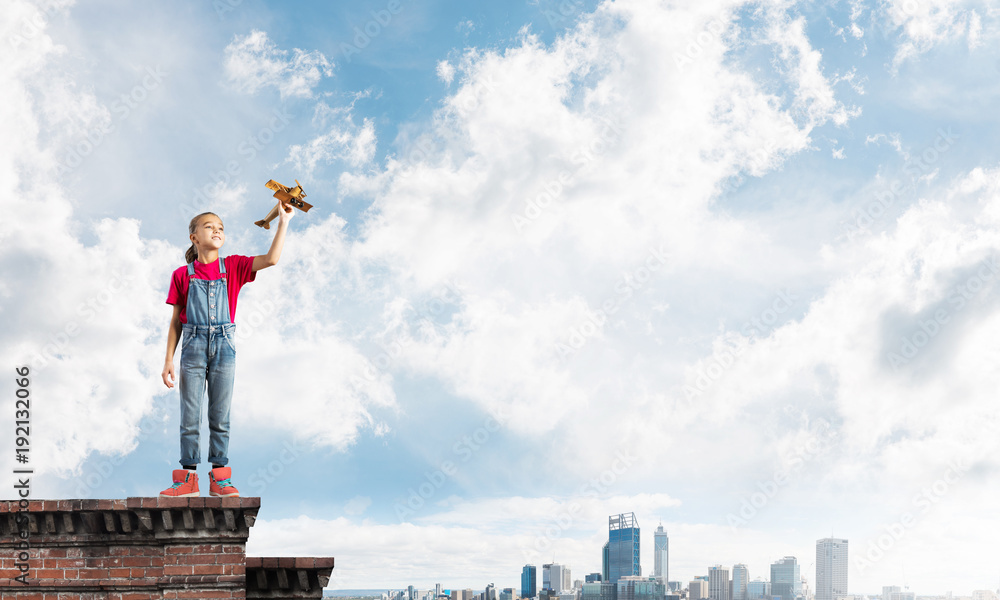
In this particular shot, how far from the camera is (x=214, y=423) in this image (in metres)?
9.07

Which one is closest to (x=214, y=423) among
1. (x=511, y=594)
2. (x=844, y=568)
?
(x=844, y=568)

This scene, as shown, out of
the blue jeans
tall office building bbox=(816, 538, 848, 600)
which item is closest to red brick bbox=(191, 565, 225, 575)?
the blue jeans

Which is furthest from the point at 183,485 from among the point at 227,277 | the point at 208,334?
the point at 227,277

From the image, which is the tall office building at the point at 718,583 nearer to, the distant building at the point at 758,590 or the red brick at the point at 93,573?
the distant building at the point at 758,590

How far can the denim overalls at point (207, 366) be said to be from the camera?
8.98 m

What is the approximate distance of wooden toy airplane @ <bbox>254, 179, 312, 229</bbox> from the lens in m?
9.34

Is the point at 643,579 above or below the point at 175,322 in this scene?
below

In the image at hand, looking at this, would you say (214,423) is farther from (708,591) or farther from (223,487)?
(708,591)

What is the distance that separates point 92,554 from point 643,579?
7297 inches

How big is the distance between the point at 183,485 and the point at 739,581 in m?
185

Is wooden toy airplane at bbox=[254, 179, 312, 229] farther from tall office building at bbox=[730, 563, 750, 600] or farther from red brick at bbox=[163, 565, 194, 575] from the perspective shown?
tall office building at bbox=[730, 563, 750, 600]

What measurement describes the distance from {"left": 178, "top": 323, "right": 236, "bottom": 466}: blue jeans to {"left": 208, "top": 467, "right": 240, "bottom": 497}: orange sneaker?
4.7 inches

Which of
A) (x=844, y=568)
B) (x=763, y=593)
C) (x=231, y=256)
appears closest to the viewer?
(x=231, y=256)

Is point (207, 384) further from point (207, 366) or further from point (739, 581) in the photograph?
point (739, 581)
